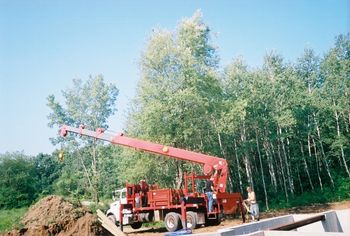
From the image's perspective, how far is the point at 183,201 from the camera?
15.5 meters

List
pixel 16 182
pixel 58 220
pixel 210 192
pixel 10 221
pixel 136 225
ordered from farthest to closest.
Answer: pixel 16 182, pixel 10 221, pixel 136 225, pixel 210 192, pixel 58 220

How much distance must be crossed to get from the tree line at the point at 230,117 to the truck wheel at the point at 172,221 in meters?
7.68

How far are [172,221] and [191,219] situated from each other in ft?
2.95

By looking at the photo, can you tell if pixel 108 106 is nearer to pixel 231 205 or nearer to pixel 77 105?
pixel 77 105

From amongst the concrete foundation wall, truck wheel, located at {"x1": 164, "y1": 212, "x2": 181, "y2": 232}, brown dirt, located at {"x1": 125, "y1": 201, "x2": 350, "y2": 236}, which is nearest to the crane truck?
truck wheel, located at {"x1": 164, "y1": 212, "x2": 181, "y2": 232}

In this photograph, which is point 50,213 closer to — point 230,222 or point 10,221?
point 10,221

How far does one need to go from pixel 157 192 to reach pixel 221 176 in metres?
3.22

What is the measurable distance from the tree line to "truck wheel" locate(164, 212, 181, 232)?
768 centimetres

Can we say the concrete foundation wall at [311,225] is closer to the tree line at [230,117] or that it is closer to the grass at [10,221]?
the grass at [10,221]

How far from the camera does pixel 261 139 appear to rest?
36500 mm

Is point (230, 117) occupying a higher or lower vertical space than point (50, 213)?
higher

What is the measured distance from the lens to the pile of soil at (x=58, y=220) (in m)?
12.9

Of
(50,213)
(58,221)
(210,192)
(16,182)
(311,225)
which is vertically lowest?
(311,225)

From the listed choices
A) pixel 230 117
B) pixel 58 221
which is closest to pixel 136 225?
pixel 58 221
